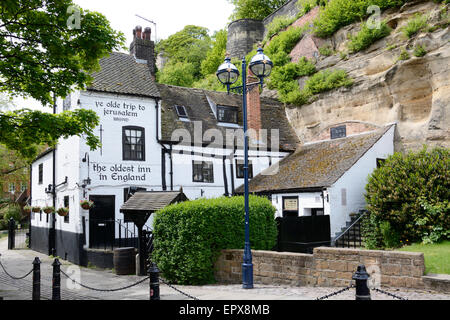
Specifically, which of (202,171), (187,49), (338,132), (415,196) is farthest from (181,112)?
(187,49)

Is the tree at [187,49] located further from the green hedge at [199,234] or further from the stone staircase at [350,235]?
the green hedge at [199,234]

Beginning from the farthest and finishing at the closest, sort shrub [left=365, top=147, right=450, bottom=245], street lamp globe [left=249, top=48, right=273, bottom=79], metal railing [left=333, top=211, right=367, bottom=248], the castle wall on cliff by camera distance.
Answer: the castle wall on cliff → metal railing [left=333, top=211, right=367, bottom=248] → shrub [left=365, top=147, right=450, bottom=245] → street lamp globe [left=249, top=48, right=273, bottom=79]

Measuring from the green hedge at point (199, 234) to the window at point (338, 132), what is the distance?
12031 millimetres

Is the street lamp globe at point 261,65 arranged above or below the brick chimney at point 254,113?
below

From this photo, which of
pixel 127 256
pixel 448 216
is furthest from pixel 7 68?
pixel 448 216

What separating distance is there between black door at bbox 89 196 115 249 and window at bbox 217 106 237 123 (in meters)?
8.65

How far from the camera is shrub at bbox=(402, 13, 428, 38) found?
20453 mm

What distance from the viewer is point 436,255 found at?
11.6m

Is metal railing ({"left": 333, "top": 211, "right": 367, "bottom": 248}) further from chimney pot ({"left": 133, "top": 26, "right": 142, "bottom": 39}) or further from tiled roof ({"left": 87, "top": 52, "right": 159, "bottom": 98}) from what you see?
chimney pot ({"left": 133, "top": 26, "right": 142, "bottom": 39})

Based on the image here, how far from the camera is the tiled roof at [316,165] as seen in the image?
19453mm

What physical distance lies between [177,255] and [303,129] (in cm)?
1592

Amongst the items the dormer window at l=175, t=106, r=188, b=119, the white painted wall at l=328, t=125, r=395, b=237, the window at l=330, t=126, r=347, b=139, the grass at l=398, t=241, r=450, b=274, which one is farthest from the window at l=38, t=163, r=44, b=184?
the grass at l=398, t=241, r=450, b=274

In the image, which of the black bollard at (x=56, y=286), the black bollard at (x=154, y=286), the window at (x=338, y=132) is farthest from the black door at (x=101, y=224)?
the window at (x=338, y=132)

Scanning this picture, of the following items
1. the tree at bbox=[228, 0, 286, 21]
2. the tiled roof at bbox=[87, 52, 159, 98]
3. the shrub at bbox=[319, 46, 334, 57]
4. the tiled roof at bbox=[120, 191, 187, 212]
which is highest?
the tree at bbox=[228, 0, 286, 21]
